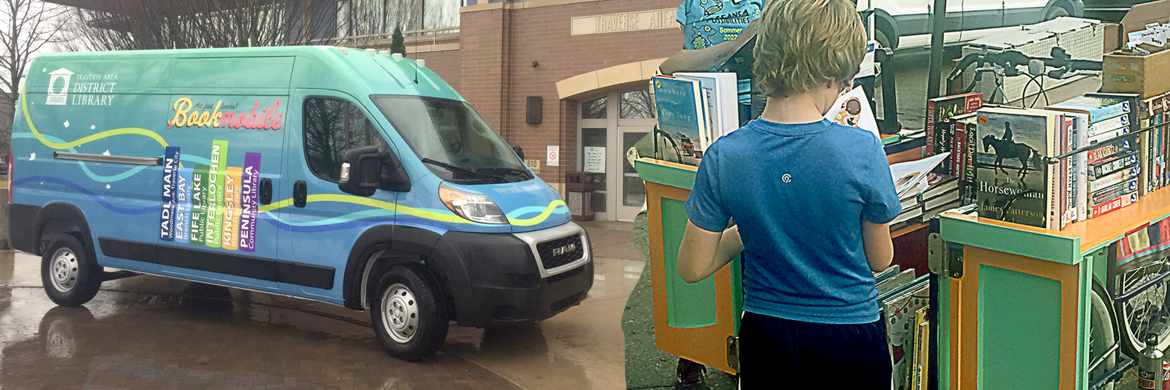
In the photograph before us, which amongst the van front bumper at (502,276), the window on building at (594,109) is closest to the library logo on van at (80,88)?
the van front bumper at (502,276)

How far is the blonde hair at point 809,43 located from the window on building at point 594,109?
45.6 feet

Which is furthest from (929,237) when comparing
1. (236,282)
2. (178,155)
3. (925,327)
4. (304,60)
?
(178,155)

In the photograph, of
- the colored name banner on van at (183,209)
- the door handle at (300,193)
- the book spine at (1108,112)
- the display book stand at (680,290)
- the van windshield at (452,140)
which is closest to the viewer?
the book spine at (1108,112)

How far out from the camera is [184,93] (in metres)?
7.10

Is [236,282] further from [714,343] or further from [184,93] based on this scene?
[714,343]

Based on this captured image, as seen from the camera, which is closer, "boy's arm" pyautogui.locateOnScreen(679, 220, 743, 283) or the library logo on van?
"boy's arm" pyautogui.locateOnScreen(679, 220, 743, 283)

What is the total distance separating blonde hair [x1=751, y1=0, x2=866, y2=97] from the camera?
2.09 m

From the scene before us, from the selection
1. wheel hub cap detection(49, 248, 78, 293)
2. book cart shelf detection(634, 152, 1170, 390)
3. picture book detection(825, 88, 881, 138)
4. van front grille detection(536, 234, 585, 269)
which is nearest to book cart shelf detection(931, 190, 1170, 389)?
book cart shelf detection(634, 152, 1170, 390)

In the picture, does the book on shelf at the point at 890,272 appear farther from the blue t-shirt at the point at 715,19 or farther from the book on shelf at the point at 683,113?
the blue t-shirt at the point at 715,19

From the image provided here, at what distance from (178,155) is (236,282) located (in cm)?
111

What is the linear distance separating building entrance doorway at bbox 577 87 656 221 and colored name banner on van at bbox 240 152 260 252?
31.2 feet

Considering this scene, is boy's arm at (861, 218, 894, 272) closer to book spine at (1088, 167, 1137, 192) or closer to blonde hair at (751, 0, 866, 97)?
blonde hair at (751, 0, 866, 97)

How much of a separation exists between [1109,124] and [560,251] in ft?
13.2

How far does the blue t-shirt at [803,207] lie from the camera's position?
208 centimetres
